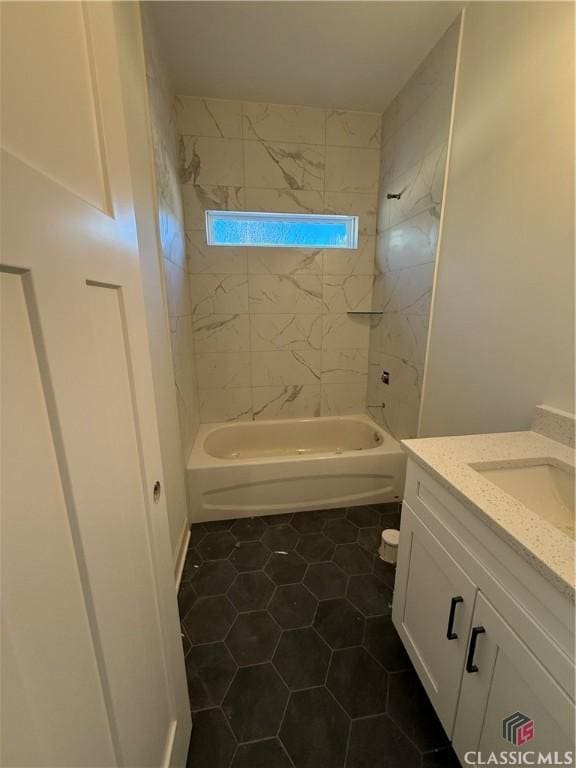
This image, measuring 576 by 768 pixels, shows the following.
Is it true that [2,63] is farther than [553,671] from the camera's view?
No

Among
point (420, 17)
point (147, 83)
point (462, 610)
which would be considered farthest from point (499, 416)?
point (147, 83)

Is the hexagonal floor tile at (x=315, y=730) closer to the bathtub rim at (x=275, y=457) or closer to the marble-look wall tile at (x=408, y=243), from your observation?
the bathtub rim at (x=275, y=457)

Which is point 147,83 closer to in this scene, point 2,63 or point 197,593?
point 2,63

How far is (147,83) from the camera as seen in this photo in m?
1.45

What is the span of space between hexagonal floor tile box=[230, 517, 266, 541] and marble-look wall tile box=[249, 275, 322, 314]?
1.59 m

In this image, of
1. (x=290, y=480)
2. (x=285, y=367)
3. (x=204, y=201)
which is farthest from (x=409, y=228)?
(x=290, y=480)

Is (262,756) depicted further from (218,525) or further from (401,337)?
(401,337)

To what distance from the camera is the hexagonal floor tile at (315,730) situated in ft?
3.24

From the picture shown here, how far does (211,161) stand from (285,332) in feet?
4.42

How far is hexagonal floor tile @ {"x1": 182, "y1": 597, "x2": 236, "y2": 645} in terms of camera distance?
4.45 ft

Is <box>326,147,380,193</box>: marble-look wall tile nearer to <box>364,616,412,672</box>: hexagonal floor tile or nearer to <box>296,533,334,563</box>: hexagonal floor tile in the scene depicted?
<box>296,533,334,563</box>: hexagonal floor tile

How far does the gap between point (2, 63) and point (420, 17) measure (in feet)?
6.87

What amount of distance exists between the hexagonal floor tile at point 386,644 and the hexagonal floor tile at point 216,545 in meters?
0.85

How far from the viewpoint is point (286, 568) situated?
5.57ft
